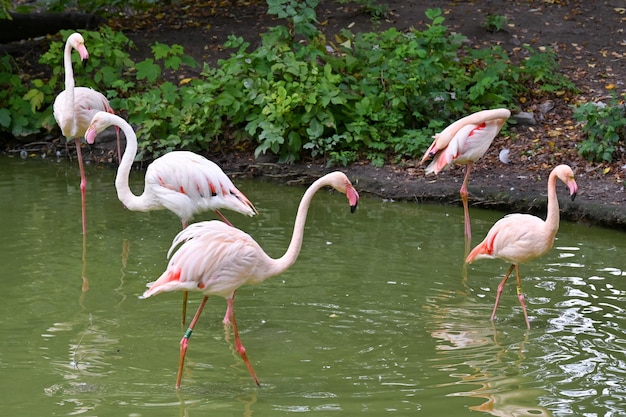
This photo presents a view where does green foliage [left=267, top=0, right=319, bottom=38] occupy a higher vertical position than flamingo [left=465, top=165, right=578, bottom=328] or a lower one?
higher

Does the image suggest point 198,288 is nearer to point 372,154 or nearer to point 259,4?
point 372,154

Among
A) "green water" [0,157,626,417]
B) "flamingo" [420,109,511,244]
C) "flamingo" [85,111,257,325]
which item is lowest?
"green water" [0,157,626,417]

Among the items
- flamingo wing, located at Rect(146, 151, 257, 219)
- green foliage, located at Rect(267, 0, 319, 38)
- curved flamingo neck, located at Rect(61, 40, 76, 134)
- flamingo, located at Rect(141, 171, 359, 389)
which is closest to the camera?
flamingo, located at Rect(141, 171, 359, 389)

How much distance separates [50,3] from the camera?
13.6 m

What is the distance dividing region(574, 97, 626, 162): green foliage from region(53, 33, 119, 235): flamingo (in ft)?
14.9

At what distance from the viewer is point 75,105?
8531 mm

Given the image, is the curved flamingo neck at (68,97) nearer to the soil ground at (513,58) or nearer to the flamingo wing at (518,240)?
the soil ground at (513,58)

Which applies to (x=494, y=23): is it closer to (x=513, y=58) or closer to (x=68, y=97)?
(x=513, y=58)

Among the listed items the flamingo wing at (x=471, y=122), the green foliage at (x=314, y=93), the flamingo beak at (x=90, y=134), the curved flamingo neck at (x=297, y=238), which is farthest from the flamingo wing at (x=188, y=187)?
the green foliage at (x=314, y=93)

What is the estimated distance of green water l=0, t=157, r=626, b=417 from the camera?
4.57 meters

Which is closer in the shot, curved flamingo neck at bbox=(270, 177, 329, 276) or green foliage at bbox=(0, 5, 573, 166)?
curved flamingo neck at bbox=(270, 177, 329, 276)

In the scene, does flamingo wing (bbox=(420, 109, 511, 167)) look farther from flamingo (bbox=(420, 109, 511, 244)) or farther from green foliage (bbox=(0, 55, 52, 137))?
green foliage (bbox=(0, 55, 52, 137))

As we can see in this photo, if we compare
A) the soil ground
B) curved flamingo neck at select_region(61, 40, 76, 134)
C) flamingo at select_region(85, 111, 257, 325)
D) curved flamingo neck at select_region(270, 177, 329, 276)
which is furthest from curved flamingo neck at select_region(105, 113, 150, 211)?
the soil ground

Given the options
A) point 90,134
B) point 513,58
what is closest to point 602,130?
point 513,58
